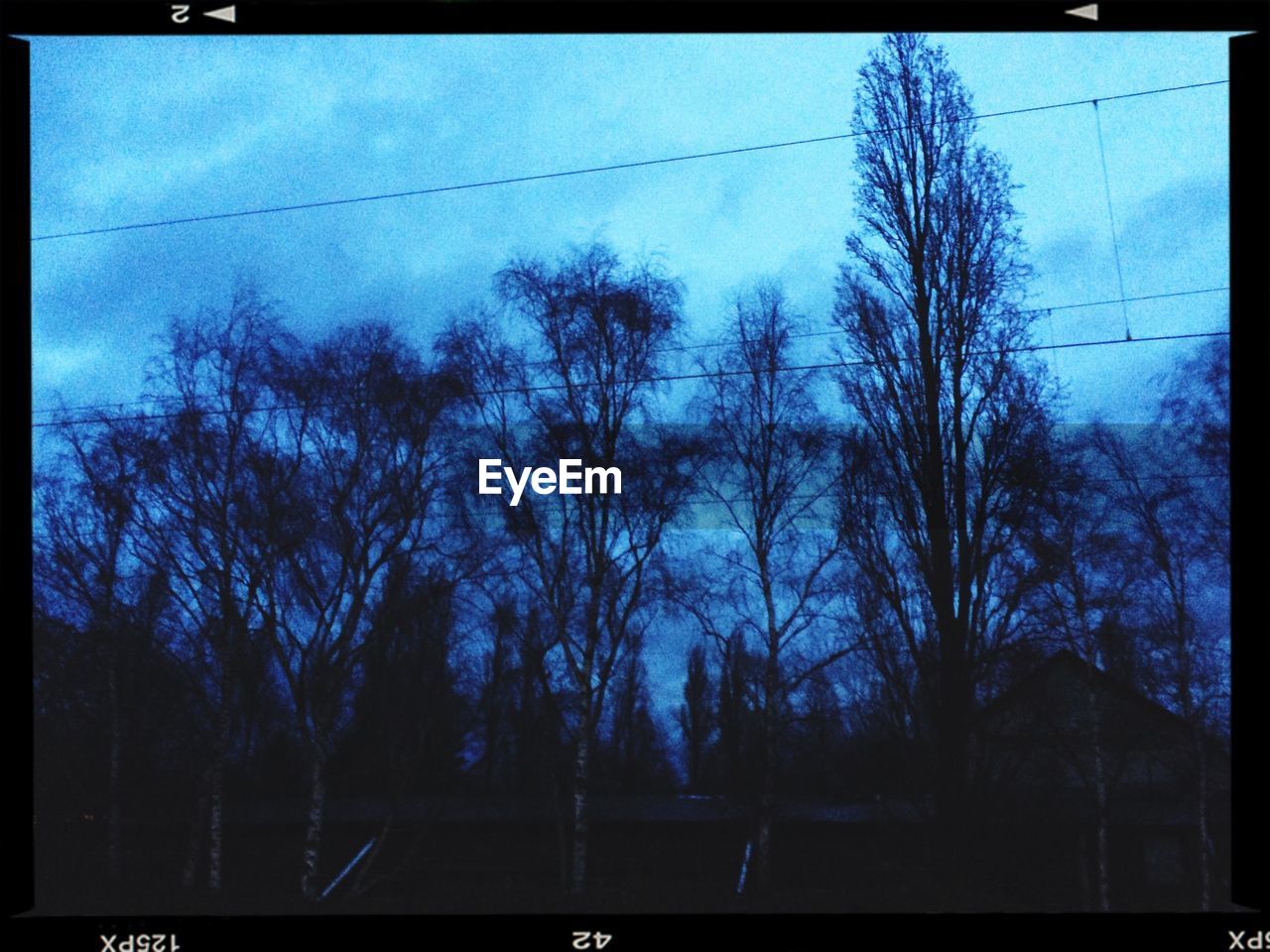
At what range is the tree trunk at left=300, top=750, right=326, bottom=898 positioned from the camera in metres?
6.61

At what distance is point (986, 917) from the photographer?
6.08 m

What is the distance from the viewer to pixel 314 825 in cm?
662

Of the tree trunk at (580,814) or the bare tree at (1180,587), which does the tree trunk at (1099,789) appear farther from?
the tree trunk at (580,814)

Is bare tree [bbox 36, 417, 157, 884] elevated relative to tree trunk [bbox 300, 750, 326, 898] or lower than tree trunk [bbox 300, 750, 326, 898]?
elevated

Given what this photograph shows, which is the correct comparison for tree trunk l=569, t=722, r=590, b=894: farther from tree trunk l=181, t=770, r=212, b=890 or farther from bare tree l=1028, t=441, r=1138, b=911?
bare tree l=1028, t=441, r=1138, b=911

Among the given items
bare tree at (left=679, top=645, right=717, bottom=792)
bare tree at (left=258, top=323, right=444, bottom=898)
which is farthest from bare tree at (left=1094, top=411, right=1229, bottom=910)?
bare tree at (left=258, top=323, right=444, bottom=898)

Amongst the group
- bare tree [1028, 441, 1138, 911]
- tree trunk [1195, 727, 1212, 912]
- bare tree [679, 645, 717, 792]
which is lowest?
tree trunk [1195, 727, 1212, 912]

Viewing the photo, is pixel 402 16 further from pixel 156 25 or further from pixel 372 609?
pixel 372 609

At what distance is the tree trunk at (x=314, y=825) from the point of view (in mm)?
6605

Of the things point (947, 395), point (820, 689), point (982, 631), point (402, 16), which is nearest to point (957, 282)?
point (947, 395)

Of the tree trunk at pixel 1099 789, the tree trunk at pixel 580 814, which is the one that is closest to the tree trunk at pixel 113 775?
the tree trunk at pixel 580 814

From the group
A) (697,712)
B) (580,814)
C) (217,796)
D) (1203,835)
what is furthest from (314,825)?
(1203,835)

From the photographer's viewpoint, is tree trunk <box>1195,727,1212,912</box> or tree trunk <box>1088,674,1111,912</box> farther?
tree trunk <box>1088,674,1111,912</box>

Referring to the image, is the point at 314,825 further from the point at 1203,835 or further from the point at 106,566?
the point at 1203,835
